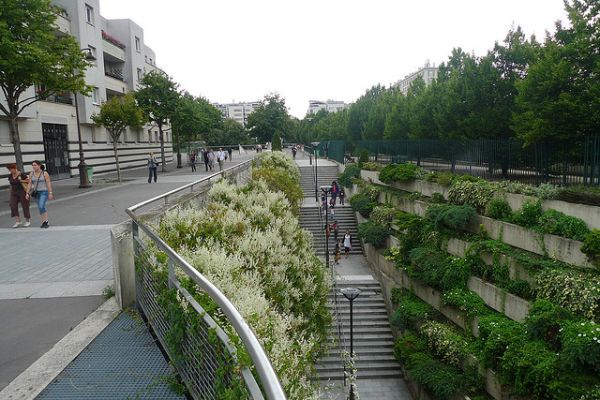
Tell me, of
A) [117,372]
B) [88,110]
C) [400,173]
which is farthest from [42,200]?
Answer: [88,110]

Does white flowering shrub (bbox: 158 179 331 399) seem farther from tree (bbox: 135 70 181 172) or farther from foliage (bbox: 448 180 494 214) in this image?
tree (bbox: 135 70 181 172)

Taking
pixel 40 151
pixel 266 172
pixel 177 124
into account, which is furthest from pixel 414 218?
pixel 177 124

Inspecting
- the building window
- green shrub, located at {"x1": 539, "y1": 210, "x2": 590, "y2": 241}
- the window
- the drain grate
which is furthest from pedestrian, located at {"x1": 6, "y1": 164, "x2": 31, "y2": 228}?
the building window

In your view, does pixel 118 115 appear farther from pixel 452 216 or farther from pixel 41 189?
pixel 452 216

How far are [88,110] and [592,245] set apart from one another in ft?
99.8

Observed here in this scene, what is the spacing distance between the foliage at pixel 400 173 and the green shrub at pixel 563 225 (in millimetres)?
10246

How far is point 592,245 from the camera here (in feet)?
35.9

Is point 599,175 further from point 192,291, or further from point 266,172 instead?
point 192,291

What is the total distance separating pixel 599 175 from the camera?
43.3ft

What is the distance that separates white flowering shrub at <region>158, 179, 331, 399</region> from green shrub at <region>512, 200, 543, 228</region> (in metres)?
7.97

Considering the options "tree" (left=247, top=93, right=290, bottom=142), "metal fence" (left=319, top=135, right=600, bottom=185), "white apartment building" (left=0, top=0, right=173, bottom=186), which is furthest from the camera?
"tree" (left=247, top=93, right=290, bottom=142)

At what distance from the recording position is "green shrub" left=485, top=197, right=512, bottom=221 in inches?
595

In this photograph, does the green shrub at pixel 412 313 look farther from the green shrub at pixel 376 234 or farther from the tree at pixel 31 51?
the tree at pixel 31 51

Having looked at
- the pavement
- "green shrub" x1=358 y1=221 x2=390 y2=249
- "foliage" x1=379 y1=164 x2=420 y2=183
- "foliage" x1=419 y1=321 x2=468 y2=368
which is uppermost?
"foliage" x1=379 y1=164 x2=420 y2=183
